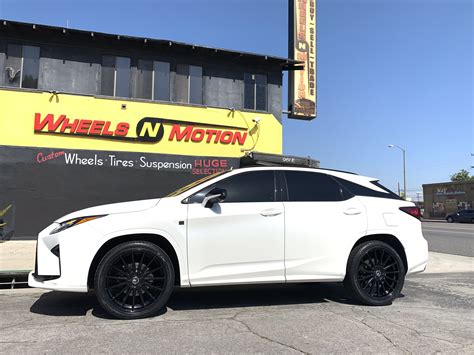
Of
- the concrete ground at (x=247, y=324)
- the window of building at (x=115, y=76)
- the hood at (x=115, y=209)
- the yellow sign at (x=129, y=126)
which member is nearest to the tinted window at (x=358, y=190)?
the concrete ground at (x=247, y=324)

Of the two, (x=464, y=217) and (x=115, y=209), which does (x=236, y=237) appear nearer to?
(x=115, y=209)

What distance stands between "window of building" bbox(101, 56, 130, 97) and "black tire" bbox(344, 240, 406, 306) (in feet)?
42.1

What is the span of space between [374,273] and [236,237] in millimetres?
2027

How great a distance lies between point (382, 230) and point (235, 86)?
1299cm

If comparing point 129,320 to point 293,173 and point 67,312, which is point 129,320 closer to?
point 67,312

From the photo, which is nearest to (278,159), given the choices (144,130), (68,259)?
(144,130)

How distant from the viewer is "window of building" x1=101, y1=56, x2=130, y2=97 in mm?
16297

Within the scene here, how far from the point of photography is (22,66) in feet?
50.6

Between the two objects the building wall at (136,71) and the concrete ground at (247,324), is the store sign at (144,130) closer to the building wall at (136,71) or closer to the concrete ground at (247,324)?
the building wall at (136,71)

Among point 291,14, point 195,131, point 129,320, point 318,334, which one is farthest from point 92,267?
point 291,14

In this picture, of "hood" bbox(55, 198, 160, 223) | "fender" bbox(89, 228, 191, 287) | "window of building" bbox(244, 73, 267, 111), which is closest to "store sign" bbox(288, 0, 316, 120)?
"window of building" bbox(244, 73, 267, 111)

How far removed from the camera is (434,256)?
38.6 ft

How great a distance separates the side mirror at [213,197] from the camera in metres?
5.23

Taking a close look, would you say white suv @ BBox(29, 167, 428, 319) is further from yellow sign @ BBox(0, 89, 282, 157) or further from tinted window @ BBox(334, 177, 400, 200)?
yellow sign @ BBox(0, 89, 282, 157)
